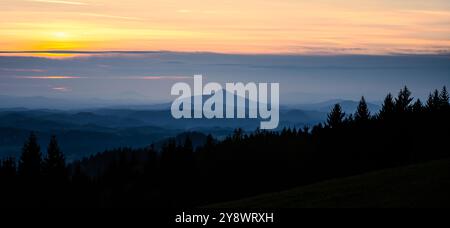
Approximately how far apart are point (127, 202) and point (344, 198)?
141 feet

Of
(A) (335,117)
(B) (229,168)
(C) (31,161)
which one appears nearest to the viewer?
(C) (31,161)

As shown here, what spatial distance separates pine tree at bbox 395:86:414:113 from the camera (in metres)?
94.1

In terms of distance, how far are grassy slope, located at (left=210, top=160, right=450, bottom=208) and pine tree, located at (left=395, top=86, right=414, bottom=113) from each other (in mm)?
44278

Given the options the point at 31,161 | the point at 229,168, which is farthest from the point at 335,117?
the point at 31,161

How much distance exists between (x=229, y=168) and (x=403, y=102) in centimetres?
3354

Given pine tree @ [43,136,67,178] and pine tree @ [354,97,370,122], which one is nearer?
pine tree @ [43,136,67,178]

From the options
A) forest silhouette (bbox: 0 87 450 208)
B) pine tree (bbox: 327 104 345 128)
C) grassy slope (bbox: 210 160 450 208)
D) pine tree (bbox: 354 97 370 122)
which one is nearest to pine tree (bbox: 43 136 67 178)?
forest silhouette (bbox: 0 87 450 208)

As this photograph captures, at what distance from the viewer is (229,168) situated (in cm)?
8631

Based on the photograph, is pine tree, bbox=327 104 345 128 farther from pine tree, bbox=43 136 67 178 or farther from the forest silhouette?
pine tree, bbox=43 136 67 178

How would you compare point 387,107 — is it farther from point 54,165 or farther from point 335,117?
point 54,165

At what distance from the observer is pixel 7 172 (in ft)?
237

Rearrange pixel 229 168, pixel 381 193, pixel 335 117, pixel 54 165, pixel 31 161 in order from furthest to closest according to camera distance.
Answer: pixel 335 117
pixel 229 168
pixel 31 161
pixel 54 165
pixel 381 193
